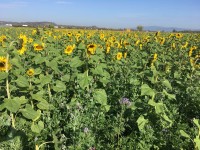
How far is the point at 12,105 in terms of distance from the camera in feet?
11.2

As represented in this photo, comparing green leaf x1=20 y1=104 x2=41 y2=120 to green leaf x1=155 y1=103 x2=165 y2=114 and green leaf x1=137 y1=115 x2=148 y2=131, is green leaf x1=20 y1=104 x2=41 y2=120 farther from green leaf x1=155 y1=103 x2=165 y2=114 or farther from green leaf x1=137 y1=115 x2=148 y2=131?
green leaf x1=155 y1=103 x2=165 y2=114

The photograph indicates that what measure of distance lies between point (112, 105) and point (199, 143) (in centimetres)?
209

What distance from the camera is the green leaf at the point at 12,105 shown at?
11.1ft

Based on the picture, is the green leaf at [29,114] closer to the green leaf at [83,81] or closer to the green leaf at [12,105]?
→ the green leaf at [12,105]

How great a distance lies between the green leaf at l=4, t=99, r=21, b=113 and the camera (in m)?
3.37

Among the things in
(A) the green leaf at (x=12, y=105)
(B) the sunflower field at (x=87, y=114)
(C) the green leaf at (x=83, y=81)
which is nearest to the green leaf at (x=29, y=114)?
(B) the sunflower field at (x=87, y=114)

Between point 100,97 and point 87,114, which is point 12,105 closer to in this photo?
point 87,114

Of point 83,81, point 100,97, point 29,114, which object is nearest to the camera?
point 29,114

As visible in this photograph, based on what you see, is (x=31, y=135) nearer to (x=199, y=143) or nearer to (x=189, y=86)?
(x=199, y=143)

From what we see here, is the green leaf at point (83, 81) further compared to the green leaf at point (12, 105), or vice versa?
the green leaf at point (83, 81)

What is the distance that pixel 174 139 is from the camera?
4109 millimetres

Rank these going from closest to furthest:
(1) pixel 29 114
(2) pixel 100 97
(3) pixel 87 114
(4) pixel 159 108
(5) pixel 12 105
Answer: (5) pixel 12 105 → (1) pixel 29 114 → (4) pixel 159 108 → (3) pixel 87 114 → (2) pixel 100 97

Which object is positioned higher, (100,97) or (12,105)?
(12,105)

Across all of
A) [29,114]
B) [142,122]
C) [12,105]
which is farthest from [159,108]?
[12,105]
